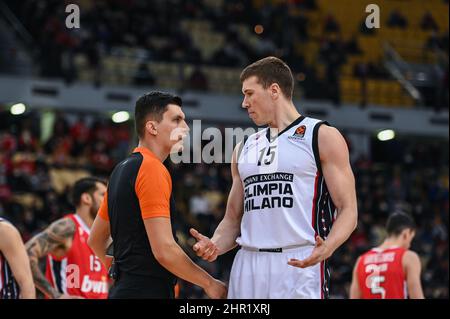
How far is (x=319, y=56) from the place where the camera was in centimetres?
2261

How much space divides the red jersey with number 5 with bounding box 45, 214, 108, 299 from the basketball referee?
3.09m

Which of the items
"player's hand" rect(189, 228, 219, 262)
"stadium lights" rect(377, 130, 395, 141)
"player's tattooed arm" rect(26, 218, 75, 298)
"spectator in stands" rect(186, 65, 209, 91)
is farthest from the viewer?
"stadium lights" rect(377, 130, 395, 141)

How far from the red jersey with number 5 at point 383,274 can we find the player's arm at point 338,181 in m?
3.86

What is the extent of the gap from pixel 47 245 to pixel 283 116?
350 centimetres

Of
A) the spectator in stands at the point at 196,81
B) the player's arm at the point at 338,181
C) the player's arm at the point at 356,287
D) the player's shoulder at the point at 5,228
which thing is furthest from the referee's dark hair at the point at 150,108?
the spectator in stands at the point at 196,81

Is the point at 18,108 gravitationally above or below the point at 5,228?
above

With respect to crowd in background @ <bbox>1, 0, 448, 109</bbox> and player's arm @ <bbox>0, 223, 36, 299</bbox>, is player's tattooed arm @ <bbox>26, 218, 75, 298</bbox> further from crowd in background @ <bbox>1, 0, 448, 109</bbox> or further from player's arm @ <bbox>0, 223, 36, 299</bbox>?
crowd in background @ <bbox>1, 0, 448, 109</bbox>

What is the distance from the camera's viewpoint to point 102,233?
575cm

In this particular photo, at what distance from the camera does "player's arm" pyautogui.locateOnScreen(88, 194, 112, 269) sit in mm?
5678

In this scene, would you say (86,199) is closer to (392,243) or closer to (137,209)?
(392,243)

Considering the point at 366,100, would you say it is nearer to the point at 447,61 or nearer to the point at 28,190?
the point at 447,61

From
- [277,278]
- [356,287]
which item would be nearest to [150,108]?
[277,278]

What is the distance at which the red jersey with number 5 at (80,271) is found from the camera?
8.40 metres

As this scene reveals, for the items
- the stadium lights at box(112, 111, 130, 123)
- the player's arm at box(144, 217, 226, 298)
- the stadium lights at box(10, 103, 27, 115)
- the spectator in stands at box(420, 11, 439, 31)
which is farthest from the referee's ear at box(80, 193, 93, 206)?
the spectator in stands at box(420, 11, 439, 31)
